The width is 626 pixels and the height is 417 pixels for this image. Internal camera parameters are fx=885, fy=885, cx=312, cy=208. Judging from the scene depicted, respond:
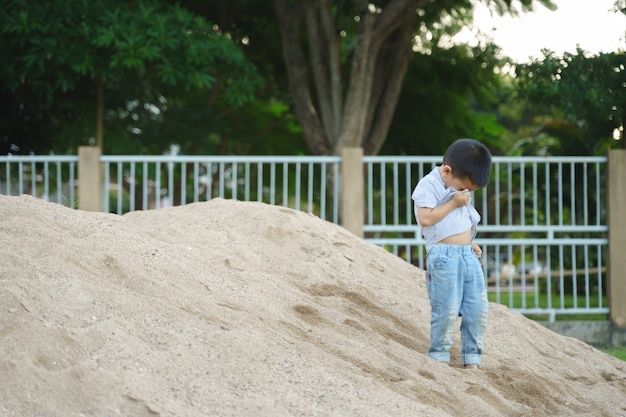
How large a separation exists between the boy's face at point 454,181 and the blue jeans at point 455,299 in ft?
1.07

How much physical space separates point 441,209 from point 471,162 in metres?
0.29

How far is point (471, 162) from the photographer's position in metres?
4.66

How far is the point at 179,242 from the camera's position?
5.38 metres

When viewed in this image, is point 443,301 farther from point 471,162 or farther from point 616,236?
point 616,236

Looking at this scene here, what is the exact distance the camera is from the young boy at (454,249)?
15.4ft

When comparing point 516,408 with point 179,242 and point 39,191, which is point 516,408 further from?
point 39,191

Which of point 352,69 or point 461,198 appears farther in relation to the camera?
point 352,69

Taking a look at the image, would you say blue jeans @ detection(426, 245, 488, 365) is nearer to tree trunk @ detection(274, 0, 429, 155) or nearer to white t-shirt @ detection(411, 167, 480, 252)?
white t-shirt @ detection(411, 167, 480, 252)

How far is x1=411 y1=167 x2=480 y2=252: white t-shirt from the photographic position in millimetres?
4734

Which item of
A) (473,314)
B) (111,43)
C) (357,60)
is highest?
(111,43)

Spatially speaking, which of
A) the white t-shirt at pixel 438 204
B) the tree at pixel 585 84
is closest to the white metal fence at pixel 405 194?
the tree at pixel 585 84

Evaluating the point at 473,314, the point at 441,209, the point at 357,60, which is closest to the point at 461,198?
the point at 441,209

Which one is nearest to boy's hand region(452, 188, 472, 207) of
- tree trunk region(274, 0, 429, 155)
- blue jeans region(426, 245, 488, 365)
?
blue jeans region(426, 245, 488, 365)

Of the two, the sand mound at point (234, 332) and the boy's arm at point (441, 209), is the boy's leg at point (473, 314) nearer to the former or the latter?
the sand mound at point (234, 332)
